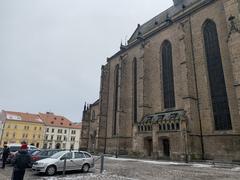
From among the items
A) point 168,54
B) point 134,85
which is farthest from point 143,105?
point 168,54

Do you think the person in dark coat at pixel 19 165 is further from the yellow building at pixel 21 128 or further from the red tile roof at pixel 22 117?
the red tile roof at pixel 22 117

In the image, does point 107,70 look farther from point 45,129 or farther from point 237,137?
point 45,129

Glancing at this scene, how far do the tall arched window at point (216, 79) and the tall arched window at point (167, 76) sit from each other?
5248 mm

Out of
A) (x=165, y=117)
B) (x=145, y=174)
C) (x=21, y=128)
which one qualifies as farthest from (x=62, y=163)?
(x=21, y=128)

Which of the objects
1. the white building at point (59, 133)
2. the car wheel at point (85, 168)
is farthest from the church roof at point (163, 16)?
the white building at point (59, 133)

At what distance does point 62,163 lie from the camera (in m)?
11.2

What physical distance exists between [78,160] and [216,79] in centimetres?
1696

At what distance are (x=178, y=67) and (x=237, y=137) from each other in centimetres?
1073

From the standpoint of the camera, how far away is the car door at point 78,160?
38.4ft

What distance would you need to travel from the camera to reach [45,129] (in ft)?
185

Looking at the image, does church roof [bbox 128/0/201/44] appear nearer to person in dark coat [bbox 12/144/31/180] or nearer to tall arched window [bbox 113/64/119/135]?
tall arched window [bbox 113/64/119/135]

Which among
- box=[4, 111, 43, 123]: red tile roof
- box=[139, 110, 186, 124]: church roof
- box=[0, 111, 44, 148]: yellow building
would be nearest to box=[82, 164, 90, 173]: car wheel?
box=[139, 110, 186, 124]: church roof

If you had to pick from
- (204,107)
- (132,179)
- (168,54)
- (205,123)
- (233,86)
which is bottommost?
(132,179)

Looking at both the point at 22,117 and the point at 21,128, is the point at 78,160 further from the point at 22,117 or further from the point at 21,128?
the point at 22,117
